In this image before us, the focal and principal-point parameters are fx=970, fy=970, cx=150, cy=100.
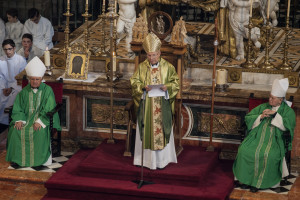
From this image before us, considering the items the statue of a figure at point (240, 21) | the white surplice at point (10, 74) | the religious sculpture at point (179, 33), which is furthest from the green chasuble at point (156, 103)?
the white surplice at point (10, 74)

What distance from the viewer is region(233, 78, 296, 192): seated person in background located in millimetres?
12852

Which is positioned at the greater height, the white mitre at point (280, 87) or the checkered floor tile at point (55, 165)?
the white mitre at point (280, 87)

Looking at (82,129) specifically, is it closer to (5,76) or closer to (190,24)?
(5,76)

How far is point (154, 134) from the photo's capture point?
42.6 ft

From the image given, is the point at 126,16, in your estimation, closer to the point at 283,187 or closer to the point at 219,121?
the point at 219,121

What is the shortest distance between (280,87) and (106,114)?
9.34ft

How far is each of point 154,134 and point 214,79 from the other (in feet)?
4.17

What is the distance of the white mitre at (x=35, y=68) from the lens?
531 inches

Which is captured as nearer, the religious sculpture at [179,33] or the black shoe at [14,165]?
the religious sculpture at [179,33]

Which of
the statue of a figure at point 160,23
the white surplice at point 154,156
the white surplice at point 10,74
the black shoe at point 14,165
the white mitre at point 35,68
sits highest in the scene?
the statue of a figure at point 160,23

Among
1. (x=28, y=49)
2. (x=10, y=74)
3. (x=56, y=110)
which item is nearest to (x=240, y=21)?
(x=56, y=110)

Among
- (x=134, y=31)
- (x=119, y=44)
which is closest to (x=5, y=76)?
(x=119, y=44)

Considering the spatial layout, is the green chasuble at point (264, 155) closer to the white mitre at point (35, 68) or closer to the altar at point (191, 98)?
the altar at point (191, 98)

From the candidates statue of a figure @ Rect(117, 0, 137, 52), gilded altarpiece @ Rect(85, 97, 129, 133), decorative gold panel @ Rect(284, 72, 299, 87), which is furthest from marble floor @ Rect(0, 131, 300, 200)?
statue of a figure @ Rect(117, 0, 137, 52)
